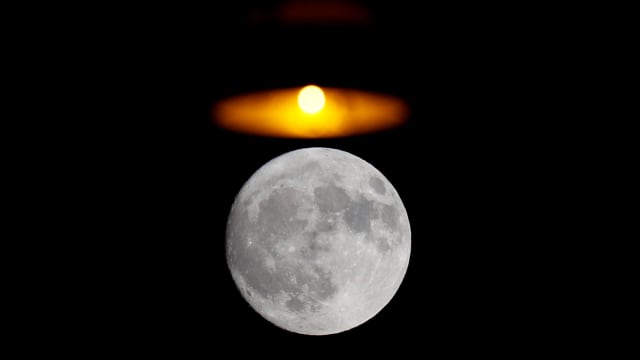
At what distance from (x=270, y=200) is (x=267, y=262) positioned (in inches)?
16.1

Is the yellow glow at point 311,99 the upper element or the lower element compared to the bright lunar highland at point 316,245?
upper

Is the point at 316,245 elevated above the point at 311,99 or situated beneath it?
situated beneath

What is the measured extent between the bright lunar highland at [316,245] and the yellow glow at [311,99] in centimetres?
155

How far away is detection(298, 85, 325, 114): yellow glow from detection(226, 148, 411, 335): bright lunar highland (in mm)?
1555

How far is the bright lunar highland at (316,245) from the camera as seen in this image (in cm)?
346

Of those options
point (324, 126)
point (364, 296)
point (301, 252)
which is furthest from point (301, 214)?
point (324, 126)

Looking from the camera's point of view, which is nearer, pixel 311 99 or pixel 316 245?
pixel 316 245

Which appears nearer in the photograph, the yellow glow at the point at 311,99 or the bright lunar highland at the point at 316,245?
the bright lunar highland at the point at 316,245

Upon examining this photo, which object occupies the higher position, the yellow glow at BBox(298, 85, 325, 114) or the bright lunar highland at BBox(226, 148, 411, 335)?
the yellow glow at BBox(298, 85, 325, 114)

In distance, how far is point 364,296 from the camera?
3.59m

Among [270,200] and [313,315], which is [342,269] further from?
[270,200]

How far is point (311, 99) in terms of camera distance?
5.41 meters

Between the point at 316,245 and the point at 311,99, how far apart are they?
232 centimetres

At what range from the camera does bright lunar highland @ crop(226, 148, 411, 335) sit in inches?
136
